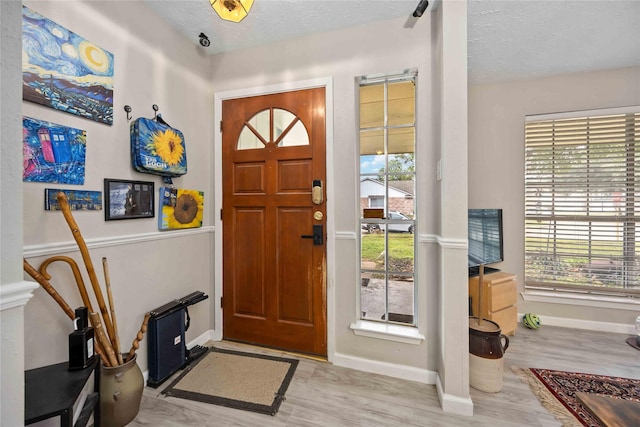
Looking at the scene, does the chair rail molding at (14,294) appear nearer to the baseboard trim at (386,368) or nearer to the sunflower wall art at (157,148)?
the sunflower wall art at (157,148)

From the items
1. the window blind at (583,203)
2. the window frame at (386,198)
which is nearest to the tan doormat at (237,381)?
the window frame at (386,198)

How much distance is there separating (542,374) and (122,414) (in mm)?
2840

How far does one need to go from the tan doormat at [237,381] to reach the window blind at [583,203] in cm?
293

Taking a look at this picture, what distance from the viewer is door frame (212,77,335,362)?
2083 millimetres

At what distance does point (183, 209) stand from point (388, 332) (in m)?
1.92

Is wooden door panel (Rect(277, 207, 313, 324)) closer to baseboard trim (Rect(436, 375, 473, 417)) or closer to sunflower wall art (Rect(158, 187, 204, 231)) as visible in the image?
sunflower wall art (Rect(158, 187, 204, 231))

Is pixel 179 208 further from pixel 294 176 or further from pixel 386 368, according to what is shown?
pixel 386 368

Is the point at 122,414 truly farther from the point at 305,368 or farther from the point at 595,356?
the point at 595,356

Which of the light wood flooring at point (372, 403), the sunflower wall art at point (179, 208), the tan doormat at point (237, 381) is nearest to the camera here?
the light wood flooring at point (372, 403)

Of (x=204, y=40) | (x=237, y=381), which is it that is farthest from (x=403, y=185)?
(x=204, y=40)

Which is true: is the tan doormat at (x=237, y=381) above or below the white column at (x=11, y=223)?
below

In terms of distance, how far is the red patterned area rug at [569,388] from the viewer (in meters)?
1.55

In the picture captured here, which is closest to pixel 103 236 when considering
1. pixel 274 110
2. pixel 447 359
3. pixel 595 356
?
pixel 274 110

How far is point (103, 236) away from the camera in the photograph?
62.4 inches
